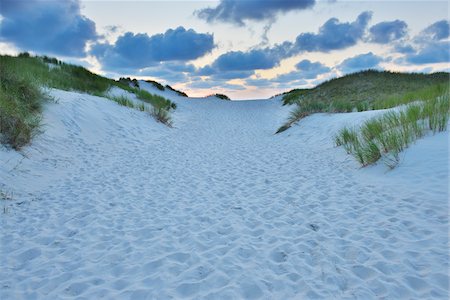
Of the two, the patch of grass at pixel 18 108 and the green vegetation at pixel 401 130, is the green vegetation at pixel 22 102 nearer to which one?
the patch of grass at pixel 18 108

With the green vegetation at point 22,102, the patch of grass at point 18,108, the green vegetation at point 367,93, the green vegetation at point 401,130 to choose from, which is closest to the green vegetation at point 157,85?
the green vegetation at point 367,93

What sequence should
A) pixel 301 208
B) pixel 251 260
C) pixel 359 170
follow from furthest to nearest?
pixel 359 170, pixel 301 208, pixel 251 260

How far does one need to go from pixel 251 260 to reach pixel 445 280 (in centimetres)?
184

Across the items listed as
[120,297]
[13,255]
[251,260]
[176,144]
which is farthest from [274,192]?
[176,144]

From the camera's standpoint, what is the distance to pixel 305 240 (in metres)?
4.13

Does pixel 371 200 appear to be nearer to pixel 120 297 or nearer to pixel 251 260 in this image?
pixel 251 260

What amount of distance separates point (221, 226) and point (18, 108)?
6383 millimetres

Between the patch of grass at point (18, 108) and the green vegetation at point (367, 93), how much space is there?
28.8ft

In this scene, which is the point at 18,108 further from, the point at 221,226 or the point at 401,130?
the point at 401,130

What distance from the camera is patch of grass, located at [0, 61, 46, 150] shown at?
7074 millimetres

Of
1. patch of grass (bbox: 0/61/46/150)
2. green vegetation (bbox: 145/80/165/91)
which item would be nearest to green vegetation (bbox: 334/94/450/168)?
patch of grass (bbox: 0/61/46/150)

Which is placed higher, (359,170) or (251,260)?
(359,170)

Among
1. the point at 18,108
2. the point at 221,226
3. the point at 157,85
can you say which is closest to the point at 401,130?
the point at 221,226

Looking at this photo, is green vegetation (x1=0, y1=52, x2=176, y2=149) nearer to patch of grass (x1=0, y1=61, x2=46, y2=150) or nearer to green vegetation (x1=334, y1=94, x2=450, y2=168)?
patch of grass (x1=0, y1=61, x2=46, y2=150)
